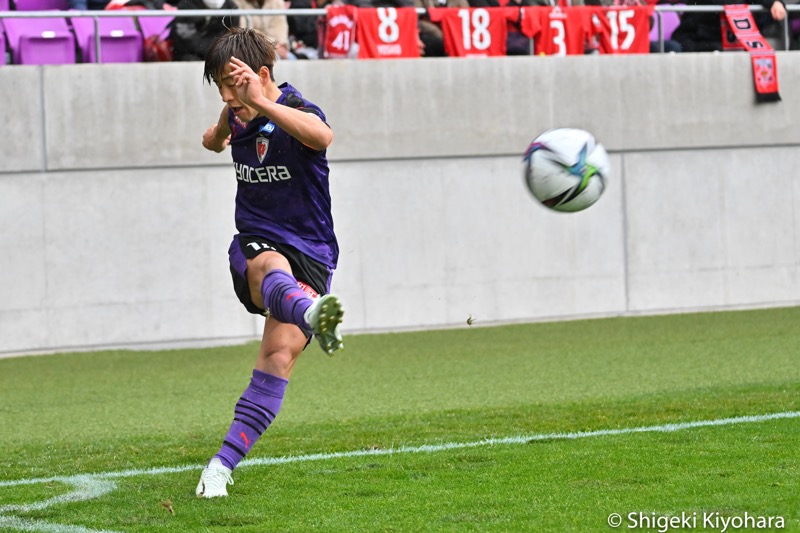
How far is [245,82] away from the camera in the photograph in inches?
200

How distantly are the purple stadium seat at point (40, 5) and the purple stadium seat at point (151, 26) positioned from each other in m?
0.98

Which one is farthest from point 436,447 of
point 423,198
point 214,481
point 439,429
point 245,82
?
point 423,198

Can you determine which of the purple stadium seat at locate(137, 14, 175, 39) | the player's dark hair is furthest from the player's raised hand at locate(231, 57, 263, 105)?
the purple stadium seat at locate(137, 14, 175, 39)

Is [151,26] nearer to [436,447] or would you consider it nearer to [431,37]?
[431,37]

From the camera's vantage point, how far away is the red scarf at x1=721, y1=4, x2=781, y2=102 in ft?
50.1

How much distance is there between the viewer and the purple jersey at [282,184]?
17.7ft

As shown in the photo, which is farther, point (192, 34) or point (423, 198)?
point (423, 198)

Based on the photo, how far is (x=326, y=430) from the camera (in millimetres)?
7523

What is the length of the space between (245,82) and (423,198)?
9030 mm

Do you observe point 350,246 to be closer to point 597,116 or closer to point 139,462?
point 597,116

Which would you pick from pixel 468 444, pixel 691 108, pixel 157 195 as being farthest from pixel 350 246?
pixel 468 444

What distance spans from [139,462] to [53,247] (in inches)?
263

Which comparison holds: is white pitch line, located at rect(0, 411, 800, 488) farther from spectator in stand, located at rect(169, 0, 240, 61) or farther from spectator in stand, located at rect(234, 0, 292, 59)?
spectator in stand, located at rect(234, 0, 292, 59)

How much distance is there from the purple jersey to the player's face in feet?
0.15
